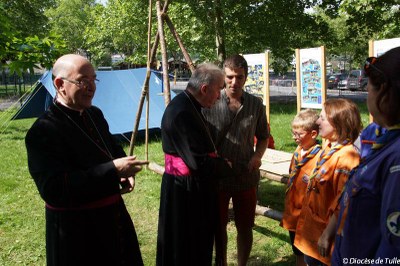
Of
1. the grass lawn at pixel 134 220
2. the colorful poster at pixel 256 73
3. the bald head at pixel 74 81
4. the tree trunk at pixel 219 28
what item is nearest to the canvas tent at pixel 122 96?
the grass lawn at pixel 134 220

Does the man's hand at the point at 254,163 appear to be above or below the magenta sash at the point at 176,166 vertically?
below

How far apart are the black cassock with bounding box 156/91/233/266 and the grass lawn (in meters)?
1.13

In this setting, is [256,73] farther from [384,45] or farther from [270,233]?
[270,233]

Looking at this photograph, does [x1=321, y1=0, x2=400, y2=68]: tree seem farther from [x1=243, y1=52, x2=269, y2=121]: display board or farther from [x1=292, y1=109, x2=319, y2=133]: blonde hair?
[x1=292, y1=109, x2=319, y2=133]: blonde hair

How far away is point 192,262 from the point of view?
111 inches

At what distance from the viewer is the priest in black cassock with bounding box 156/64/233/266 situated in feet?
8.64

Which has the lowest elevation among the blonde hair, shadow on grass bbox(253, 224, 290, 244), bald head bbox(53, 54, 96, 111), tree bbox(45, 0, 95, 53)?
shadow on grass bbox(253, 224, 290, 244)

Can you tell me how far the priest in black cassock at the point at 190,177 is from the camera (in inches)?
104

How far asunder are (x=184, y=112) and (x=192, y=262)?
1.09 m

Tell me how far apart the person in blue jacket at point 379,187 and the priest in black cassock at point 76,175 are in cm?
112

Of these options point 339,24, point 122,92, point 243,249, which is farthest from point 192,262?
point 339,24

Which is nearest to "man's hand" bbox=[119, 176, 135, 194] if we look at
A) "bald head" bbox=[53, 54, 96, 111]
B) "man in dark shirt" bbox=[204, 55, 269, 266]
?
"bald head" bbox=[53, 54, 96, 111]

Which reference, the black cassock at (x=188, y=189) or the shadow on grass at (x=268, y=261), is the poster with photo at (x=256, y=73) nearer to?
the shadow on grass at (x=268, y=261)

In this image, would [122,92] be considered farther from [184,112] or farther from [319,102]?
[184,112]
